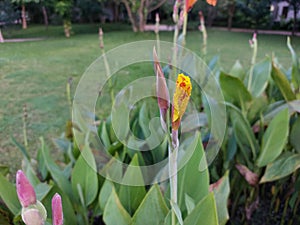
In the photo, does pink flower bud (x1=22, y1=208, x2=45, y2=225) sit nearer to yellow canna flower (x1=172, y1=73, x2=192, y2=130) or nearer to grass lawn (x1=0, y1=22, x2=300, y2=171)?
yellow canna flower (x1=172, y1=73, x2=192, y2=130)

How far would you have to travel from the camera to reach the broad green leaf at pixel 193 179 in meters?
0.54

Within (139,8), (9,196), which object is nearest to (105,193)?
(9,196)

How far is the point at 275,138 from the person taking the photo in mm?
768

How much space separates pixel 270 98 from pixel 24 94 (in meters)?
0.76

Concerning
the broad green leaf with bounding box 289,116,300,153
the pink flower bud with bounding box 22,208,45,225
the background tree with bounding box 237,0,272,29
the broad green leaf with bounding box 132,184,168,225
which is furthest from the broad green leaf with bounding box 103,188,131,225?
the background tree with bounding box 237,0,272,29

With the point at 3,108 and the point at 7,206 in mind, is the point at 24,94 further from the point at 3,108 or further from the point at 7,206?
the point at 7,206

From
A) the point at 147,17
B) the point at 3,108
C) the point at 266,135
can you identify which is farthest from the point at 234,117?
the point at 147,17

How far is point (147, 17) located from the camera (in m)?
6.36

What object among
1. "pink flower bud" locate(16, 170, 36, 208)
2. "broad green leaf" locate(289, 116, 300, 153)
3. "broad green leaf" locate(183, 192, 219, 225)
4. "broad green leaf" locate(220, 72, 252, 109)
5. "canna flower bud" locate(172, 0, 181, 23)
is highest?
"canna flower bud" locate(172, 0, 181, 23)

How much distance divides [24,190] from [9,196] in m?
0.36

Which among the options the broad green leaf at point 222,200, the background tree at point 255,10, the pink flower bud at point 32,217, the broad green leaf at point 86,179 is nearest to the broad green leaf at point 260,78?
the broad green leaf at point 222,200

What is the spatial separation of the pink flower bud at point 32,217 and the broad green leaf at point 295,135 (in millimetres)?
728

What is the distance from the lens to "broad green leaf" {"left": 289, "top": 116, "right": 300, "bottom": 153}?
2.67 feet

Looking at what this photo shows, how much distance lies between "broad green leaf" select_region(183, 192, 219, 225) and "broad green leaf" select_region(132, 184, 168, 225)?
56 millimetres
